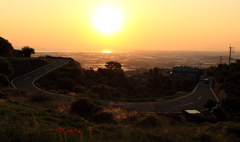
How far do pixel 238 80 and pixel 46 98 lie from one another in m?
26.7

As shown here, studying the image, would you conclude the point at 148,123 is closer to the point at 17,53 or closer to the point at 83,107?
the point at 83,107

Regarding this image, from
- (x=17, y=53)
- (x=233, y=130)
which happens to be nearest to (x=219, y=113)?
(x=233, y=130)

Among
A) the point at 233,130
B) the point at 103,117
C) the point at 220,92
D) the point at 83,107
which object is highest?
the point at 83,107

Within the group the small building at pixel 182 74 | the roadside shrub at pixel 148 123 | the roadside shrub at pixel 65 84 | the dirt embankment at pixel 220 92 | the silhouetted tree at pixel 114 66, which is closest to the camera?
the roadside shrub at pixel 148 123

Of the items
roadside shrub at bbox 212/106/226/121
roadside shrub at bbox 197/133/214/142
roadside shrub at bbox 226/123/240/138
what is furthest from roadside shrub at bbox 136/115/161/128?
roadside shrub at bbox 212/106/226/121

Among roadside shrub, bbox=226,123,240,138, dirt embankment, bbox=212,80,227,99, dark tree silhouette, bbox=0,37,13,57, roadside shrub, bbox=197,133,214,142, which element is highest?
dark tree silhouette, bbox=0,37,13,57

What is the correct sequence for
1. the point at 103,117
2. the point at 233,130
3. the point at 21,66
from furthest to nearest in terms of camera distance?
the point at 21,66, the point at 103,117, the point at 233,130

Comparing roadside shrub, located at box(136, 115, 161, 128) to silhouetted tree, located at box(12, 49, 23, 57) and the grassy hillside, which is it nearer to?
the grassy hillside

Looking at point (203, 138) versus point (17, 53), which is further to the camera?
point (17, 53)

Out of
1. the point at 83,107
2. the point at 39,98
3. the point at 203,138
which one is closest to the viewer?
the point at 203,138

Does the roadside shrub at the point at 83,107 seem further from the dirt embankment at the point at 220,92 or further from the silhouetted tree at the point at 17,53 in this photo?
the silhouetted tree at the point at 17,53

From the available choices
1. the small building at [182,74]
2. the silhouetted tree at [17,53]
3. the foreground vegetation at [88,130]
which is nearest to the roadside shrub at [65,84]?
the silhouetted tree at [17,53]

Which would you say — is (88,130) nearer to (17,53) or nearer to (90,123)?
(90,123)

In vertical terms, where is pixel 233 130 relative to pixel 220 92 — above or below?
above
